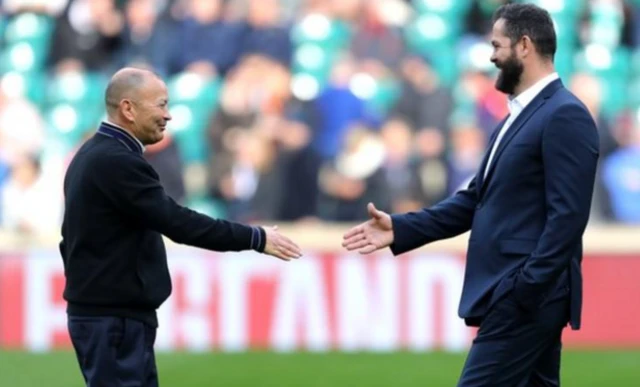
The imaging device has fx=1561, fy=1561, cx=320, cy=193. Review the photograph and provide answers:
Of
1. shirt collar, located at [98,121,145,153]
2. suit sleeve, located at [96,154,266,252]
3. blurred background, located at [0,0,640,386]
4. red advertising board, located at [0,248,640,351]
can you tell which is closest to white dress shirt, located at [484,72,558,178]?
suit sleeve, located at [96,154,266,252]

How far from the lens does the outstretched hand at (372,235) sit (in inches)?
287

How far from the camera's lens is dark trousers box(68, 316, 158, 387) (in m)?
6.93

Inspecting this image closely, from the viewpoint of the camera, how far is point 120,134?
699cm

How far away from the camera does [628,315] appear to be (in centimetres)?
1292

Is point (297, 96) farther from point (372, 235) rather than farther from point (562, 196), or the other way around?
point (562, 196)

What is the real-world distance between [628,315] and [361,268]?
2.24 meters

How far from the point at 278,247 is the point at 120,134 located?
0.89 metres

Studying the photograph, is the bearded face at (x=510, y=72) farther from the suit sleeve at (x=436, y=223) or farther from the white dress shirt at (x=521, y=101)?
the suit sleeve at (x=436, y=223)

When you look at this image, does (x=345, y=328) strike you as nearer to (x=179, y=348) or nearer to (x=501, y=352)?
(x=179, y=348)

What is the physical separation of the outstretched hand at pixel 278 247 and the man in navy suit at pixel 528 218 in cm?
90

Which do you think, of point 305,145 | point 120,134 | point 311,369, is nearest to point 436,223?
point 120,134

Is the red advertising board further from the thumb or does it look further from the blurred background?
the thumb

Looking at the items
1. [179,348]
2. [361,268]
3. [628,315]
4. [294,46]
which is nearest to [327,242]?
[361,268]

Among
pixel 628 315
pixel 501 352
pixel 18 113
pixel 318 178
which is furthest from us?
pixel 18 113
